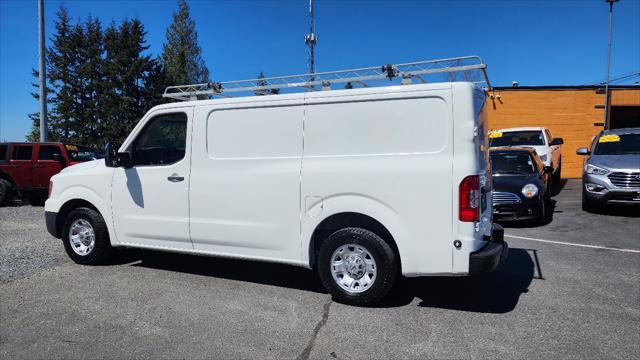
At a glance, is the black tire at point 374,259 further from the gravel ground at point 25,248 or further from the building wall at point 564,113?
the building wall at point 564,113

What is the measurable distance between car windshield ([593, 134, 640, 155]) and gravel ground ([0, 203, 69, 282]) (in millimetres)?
11126

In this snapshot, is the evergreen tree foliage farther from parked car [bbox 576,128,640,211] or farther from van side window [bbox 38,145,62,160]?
parked car [bbox 576,128,640,211]

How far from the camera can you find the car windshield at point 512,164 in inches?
378

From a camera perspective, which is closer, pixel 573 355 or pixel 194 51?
pixel 573 355

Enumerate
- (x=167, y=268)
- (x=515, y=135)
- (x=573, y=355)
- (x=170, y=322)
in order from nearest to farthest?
(x=573, y=355) < (x=170, y=322) < (x=167, y=268) < (x=515, y=135)

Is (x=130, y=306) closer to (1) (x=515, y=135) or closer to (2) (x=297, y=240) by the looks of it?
(2) (x=297, y=240)

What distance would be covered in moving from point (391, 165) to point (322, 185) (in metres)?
0.71

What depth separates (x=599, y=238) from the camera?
25.7 ft

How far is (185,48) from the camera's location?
4034 cm

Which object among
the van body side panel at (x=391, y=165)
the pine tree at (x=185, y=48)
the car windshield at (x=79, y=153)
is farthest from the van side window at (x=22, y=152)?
the pine tree at (x=185, y=48)

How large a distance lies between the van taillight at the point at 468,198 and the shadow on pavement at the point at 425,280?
40.1 inches

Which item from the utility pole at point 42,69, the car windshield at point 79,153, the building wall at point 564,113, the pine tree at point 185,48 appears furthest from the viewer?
the pine tree at point 185,48

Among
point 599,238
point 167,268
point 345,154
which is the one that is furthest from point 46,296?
point 599,238

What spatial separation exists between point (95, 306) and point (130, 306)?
0.33m
